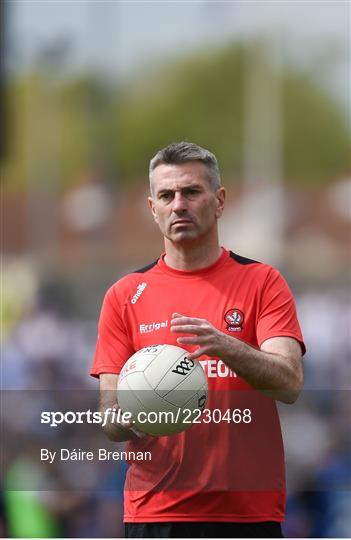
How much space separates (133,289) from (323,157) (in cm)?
6577

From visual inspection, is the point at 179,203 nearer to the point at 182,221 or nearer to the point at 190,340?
the point at 182,221

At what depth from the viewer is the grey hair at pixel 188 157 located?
205 inches

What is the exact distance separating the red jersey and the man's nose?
0.31 m

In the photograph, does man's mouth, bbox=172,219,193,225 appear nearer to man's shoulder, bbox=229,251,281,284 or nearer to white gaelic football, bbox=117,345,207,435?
man's shoulder, bbox=229,251,281,284

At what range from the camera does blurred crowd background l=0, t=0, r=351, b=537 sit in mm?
12555

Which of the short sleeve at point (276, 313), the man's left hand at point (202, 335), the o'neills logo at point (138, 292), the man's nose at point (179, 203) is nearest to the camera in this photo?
the man's left hand at point (202, 335)

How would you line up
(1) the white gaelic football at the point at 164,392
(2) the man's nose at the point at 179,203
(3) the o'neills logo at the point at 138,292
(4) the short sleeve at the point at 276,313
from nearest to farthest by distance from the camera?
(1) the white gaelic football at the point at 164,392 → (4) the short sleeve at the point at 276,313 → (2) the man's nose at the point at 179,203 → (3) the o'neills logo at the point at 138,292

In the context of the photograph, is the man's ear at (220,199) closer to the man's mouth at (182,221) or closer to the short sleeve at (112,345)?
the man's mouth at (182,221)

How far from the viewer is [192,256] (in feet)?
17.2

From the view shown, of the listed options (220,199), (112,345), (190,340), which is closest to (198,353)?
(190,340)

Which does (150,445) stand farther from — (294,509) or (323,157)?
(323,157)

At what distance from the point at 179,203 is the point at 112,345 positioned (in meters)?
0.67

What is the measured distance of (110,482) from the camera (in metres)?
6.60

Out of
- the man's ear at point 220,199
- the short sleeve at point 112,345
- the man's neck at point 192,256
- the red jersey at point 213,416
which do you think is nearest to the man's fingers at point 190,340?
the red jersey at point 213,416
